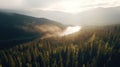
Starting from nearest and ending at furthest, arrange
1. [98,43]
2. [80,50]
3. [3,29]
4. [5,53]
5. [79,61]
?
[79,61]
[5,53]
[80,50]
[98,43]
[3,29]

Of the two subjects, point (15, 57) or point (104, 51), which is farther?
point (104, 51)

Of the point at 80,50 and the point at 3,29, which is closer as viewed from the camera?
the point at 80,50

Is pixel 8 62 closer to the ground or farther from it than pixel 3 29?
farther from it

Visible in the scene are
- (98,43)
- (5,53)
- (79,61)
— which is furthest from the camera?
(98,43)

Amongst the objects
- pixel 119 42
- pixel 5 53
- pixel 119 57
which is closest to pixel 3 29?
pixel 5 53

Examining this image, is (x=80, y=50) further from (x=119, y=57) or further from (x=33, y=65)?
(x=33, y=65)

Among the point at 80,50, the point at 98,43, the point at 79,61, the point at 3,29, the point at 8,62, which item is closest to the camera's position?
the point at 8,62

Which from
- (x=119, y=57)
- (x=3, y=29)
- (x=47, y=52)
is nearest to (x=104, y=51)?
(x=119, y=57)

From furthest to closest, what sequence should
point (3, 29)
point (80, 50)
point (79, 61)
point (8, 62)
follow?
point (3, 29) → point (80, 50) → point (79, 61) → point (8, 62)

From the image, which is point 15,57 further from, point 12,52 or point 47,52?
point 47,52
